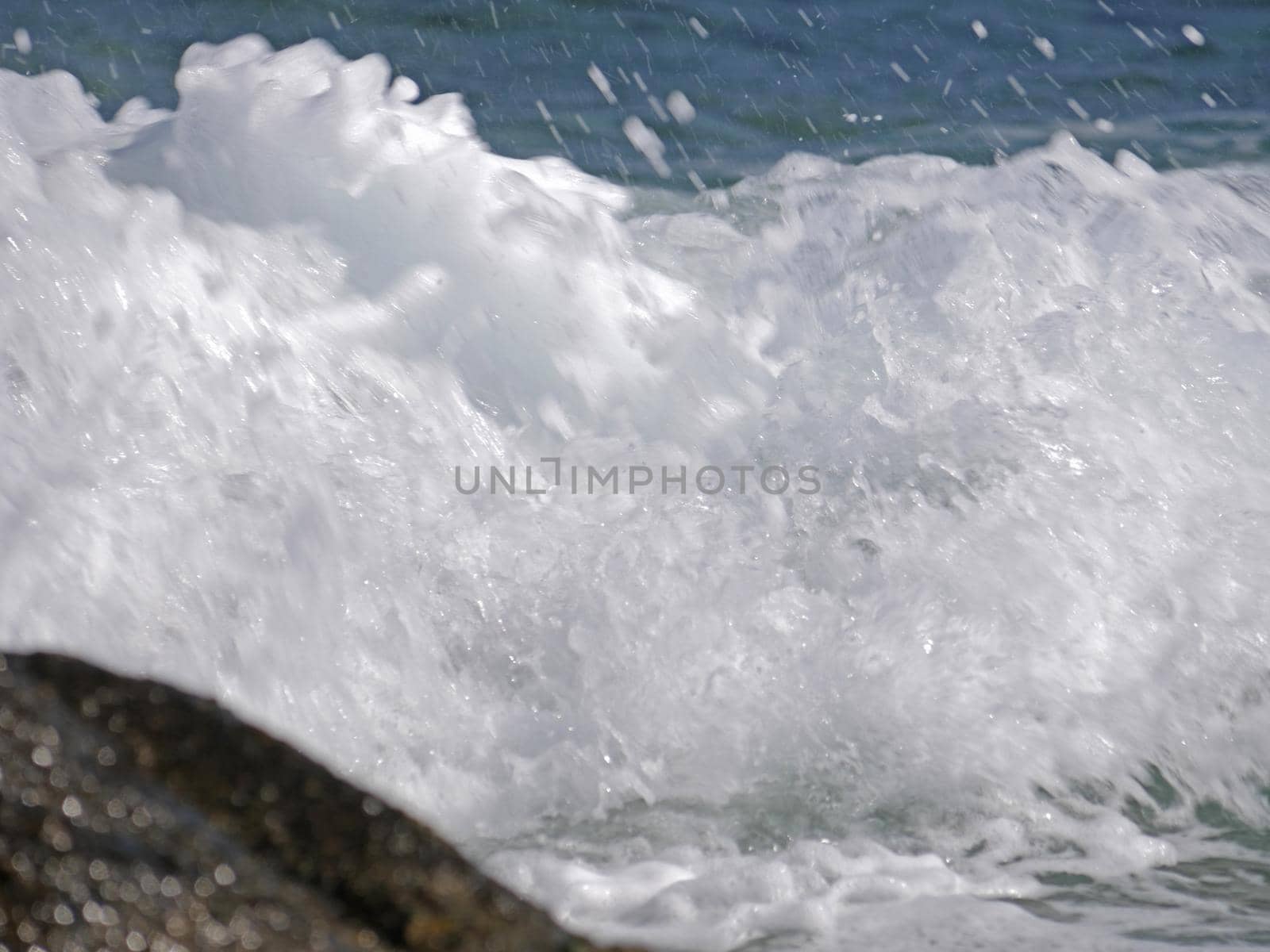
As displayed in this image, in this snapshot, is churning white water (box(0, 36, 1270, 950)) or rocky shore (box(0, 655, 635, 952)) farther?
churning white water (box(0, 36, 1270, 950))

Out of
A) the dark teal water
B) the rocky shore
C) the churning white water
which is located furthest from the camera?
the dark teal water

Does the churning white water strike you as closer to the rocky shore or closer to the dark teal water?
the rocky shore

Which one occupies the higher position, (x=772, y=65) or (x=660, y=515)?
(x=660, y=515)

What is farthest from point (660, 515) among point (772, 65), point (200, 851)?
point (772, 65)

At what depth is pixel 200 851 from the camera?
1.33 m

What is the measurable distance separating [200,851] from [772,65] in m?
6.48

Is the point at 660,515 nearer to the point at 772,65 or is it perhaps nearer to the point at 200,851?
the point at 200,851

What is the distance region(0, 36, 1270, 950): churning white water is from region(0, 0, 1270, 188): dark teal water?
2.79m

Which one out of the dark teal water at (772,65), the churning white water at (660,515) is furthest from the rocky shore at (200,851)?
the dark teal water at (772,65)

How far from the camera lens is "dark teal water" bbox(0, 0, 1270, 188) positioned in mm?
6531

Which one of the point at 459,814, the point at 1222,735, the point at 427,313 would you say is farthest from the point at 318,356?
the point at 1222,735

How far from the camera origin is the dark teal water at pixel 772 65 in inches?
257

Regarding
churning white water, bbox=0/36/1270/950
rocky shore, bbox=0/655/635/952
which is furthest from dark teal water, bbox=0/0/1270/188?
rocky shore, bbox=0/655/635/952

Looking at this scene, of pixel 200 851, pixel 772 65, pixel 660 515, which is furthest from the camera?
pixel 772 65
